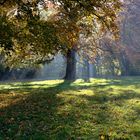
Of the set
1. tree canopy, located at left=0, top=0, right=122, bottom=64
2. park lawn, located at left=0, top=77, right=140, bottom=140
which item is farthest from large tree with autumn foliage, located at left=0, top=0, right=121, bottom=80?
park lawn, located at left=0, top=77, right=140, bottom=140

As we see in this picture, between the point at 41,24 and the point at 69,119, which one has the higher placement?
the point at 41,24

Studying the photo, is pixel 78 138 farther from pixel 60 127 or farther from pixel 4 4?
pixel 4 4

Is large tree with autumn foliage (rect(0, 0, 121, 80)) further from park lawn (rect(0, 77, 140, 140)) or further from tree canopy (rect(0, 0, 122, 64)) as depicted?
Result: park lawn (rect(0, 77, 140, 140))

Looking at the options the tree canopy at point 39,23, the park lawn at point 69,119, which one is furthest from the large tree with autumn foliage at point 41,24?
the park lawn at point 69,119

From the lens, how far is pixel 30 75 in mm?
70562

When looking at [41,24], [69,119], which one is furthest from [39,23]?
[69,119]

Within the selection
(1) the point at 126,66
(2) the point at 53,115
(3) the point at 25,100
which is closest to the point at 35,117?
(2) the point at 53,115

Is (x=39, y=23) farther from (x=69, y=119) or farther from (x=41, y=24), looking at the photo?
(x=69, y=119)

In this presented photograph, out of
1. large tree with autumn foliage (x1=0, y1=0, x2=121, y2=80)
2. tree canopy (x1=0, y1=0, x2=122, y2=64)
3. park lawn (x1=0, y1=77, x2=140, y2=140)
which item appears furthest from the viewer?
large tree with autumn foliage (x1=0, y1=0, x2=121, y2=80)

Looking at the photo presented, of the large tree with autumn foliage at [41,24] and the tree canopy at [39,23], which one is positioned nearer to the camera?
the tree canopy at [39,23]

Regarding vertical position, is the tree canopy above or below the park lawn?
above

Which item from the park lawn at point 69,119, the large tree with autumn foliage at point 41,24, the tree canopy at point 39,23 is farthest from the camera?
the large tree with autumn foliage at point 41,24

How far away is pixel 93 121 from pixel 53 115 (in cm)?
210

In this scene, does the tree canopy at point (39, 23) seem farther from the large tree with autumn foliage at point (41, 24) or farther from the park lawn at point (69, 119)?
the park lawn at point (69, 119)
